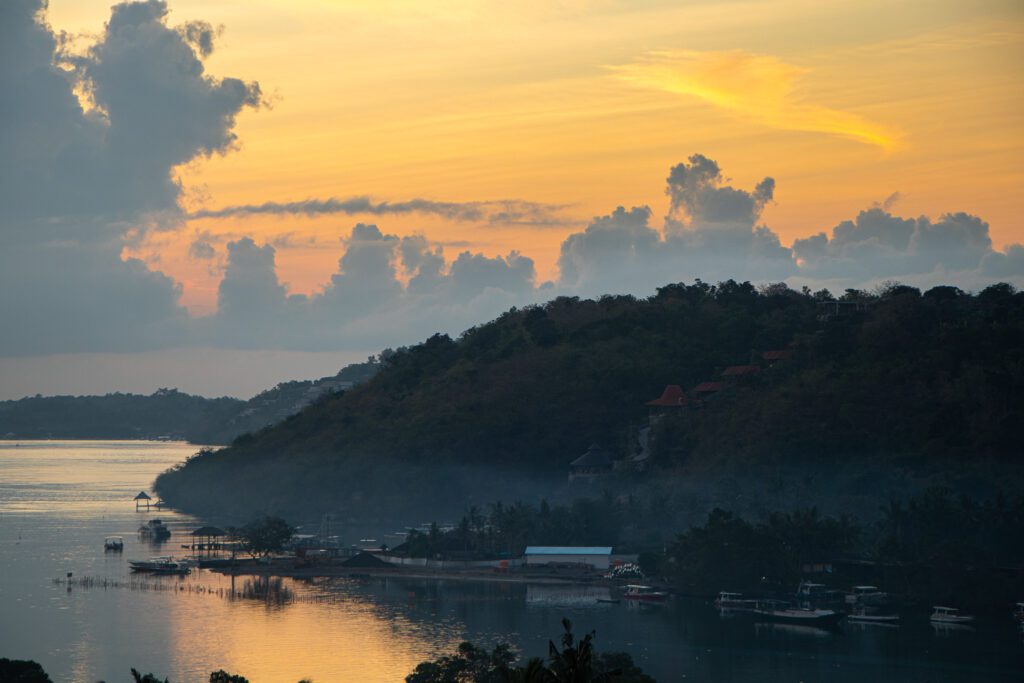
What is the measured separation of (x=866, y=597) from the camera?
263ft

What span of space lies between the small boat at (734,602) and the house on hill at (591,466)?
43224mm

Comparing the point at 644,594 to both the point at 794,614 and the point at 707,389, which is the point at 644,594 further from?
the point at 707,389

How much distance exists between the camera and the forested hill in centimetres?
11231

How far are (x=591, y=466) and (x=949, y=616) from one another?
53523 millimetres

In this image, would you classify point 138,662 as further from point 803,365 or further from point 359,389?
point 359,389

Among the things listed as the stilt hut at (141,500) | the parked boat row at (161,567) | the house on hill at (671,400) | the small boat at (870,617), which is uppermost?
the house on hill at (671,400)

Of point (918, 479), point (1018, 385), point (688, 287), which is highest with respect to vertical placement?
point (688, 287)

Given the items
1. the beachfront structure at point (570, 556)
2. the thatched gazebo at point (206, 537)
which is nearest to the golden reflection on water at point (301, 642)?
the beachfront structure at point (570, 556)

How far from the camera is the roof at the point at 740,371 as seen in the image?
13125 cm

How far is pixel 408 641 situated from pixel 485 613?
10152mm

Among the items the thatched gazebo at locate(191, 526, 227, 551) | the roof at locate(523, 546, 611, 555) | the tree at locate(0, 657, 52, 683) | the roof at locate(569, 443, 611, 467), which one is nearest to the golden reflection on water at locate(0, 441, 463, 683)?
the thatched gazebo at locate(191, 526, 227, 551)

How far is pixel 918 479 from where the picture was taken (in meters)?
101

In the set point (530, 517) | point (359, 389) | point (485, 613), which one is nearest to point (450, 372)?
point (359, 389)

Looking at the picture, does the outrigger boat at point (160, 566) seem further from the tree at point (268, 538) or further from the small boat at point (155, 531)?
the small boat at point (155, 531)
